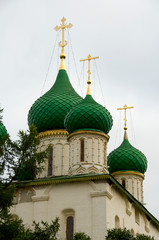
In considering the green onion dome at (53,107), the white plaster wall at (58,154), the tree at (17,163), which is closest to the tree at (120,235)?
the tree at (17,163)

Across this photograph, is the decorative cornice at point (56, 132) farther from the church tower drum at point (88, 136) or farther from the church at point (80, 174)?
the church tower drum at point (88, 136)

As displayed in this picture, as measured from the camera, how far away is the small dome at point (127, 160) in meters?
25.1

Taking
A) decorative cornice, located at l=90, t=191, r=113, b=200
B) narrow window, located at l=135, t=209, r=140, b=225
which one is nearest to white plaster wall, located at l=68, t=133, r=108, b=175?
narrow window, located at l=135, t=209, r=140, b=225

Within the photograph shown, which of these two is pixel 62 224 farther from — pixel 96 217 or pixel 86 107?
pixel 86 107

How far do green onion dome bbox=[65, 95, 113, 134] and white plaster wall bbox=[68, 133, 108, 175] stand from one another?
12.4 inches

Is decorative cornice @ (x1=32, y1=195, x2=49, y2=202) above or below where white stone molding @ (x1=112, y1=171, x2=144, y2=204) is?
below

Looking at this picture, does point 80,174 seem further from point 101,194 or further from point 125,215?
point 125,215

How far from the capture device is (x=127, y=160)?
82.3 feet

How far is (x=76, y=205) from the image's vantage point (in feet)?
61.2

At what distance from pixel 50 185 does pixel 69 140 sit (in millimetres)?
3062

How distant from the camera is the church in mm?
18469

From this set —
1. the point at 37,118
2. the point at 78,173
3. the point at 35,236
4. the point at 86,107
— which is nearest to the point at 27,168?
the point at 35,236

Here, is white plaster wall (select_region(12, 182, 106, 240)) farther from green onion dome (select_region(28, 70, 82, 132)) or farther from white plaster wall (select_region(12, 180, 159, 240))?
green onion dome (select_region(28, 70, 82, 132))

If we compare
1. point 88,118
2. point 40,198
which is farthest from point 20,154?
point 88,118
